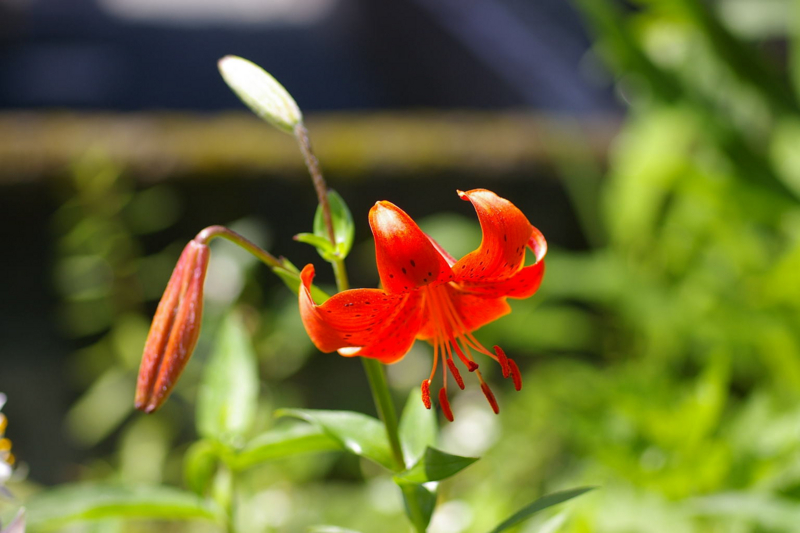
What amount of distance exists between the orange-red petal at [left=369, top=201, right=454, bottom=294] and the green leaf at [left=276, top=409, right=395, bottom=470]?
0.08 meters

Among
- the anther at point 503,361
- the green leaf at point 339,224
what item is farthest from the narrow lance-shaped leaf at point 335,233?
the anther at point 503,361

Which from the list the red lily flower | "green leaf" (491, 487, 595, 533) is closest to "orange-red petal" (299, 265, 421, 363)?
the red lily flower

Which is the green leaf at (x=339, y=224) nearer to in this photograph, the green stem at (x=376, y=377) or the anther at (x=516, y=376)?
the green stem at (x=376, y=377)

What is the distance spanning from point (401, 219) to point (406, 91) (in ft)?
12.6

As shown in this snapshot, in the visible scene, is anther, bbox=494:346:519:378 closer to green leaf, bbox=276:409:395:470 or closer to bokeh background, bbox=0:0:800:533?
green leaf, bbox=276:409:395:470

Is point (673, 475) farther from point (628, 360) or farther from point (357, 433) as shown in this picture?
point (628, 360)

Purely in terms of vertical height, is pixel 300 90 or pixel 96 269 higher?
pixel 96 269

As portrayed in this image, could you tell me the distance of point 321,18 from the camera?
15.9 feet

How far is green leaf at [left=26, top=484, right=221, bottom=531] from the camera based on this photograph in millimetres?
435

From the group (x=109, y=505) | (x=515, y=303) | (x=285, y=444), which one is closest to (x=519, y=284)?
(x=285, y=444)

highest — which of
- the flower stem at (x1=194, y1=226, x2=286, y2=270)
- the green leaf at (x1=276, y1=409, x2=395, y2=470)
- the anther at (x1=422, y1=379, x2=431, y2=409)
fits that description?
the flower stem at (x1=194, y1=226, x2=286, y2=270)

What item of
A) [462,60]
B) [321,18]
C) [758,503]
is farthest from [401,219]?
[321,18]

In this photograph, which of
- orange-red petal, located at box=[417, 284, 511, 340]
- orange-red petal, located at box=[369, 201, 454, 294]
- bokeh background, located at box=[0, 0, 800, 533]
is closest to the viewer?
orange-red petal, located at box=[369, 201, 454, 294]

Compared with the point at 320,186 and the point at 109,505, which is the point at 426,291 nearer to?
the point at 320,186
